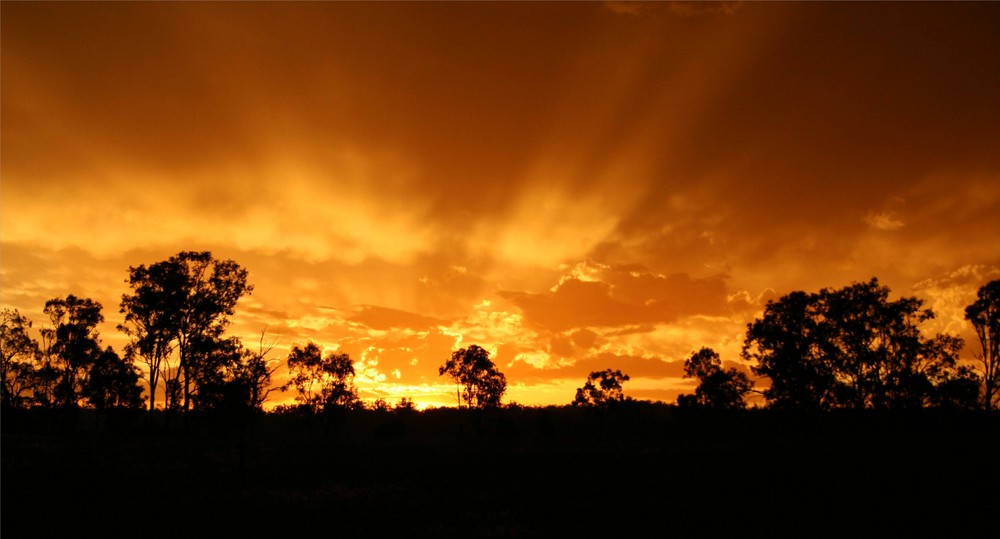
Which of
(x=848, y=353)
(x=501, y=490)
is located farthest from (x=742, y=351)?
(x=501, y=490)

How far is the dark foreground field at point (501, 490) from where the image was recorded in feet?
68.2

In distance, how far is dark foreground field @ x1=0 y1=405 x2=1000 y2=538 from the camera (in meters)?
20.8

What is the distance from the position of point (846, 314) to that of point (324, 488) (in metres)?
63.8

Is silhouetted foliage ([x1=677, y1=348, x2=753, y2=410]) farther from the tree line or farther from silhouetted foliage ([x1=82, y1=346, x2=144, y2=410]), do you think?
silhouetted foliage ([x1=82, y1=346, x2=144, y2=410])

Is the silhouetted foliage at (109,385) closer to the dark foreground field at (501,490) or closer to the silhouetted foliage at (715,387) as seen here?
the dark foreground field at (501,490)

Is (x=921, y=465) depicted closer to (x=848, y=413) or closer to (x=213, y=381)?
(x=848, y=413)

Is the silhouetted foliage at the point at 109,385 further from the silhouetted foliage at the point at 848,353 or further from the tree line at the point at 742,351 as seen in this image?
the silhouetted foliage at the point at 848,353

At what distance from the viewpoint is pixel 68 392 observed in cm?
6969

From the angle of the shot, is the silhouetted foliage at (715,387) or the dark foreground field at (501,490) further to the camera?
the silhouetted foliage at (715,387)

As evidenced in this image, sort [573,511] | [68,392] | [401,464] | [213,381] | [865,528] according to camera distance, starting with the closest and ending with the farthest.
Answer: [865,528]
[573,511]
[401,464]
[213,381]
[68,392]

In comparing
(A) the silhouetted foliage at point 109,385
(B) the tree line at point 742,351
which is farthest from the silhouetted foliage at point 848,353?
(A) the silhouetted foliage at point 109,385

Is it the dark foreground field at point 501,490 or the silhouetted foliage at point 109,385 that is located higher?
the silhouetted foliage at point 109,385

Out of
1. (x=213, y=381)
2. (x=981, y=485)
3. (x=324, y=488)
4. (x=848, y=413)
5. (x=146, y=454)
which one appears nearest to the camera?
(x=981, y=485)

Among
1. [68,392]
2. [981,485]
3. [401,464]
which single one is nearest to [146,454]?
[401,464]
